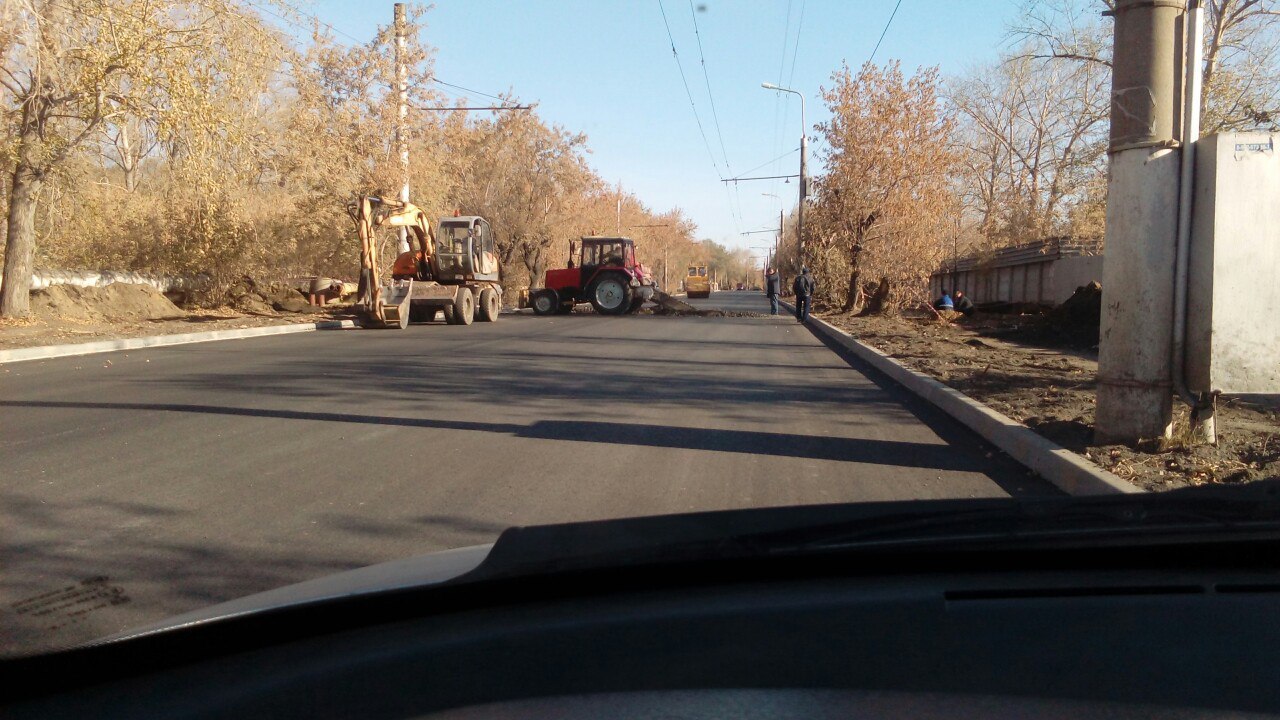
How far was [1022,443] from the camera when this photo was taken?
7336mm

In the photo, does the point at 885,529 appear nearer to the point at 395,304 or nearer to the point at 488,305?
the point at 395,304

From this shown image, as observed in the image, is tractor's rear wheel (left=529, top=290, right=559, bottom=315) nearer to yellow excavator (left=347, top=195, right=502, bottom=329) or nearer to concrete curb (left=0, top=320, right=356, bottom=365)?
yellow excavator (left=347, top=195, right=502, bottom=329)

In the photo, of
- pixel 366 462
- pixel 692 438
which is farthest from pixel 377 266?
pixel 366 462

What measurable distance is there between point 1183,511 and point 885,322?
82.4ft

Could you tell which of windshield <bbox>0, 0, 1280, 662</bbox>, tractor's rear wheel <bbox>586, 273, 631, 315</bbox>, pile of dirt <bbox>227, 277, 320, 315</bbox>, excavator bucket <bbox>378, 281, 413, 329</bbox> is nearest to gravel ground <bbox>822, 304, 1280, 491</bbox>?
windshield <bbox>0, 0, 1280, 662</bbox>

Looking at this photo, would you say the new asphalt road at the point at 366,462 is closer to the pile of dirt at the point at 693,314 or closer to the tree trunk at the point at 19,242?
the tree trunk at the point at 19,242

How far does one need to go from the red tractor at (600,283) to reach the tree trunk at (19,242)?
1758 centimetres

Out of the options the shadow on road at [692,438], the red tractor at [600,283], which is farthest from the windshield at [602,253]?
the shadow on road at [692,438]

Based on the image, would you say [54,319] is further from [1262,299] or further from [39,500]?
[1262,299]

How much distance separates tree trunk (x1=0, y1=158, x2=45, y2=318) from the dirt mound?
3.02 metres

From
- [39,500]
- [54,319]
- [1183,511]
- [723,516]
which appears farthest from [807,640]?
[54,319]

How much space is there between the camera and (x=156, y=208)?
99.5 feet

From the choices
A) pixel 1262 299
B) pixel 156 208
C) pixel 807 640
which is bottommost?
pixel 807 640

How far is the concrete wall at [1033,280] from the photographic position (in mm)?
27672
